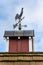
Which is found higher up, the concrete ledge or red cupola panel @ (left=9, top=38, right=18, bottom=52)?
red cupola panel @ (left=9, top=38, right=18, bottom=52)

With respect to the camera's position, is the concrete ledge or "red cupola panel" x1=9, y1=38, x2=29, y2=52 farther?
"red cupola panel" x1=9, y1=38, x2=29, y2=52

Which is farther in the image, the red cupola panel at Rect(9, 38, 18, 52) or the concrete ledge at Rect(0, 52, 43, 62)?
the red cupola panel at Rect(9, 38, 18, 52)

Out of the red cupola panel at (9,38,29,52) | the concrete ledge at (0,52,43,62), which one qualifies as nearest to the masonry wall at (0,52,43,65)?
the concrete ledge at (0,52,43,62)

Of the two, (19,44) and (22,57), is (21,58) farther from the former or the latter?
(19,44)

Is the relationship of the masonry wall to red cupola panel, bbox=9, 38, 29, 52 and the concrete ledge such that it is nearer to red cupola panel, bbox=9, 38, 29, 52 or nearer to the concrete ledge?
the concrete ledge

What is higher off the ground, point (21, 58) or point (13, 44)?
point (13, 44)

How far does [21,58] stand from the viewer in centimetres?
938

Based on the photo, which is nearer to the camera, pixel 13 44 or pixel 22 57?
pixel 22 57

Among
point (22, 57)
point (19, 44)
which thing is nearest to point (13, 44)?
point (19, 44)

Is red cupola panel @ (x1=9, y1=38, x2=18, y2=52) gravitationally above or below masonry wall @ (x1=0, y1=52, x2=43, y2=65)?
above

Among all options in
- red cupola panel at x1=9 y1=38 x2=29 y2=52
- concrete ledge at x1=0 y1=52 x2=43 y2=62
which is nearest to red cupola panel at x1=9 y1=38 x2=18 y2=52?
red cupola panel at x1=9 y1=38 x2=29 y2=52

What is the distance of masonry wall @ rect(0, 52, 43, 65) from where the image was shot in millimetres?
9383

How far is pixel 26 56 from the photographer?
9.42 meters

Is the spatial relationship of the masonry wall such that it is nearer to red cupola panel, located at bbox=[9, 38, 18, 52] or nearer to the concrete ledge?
the concrete ledge
